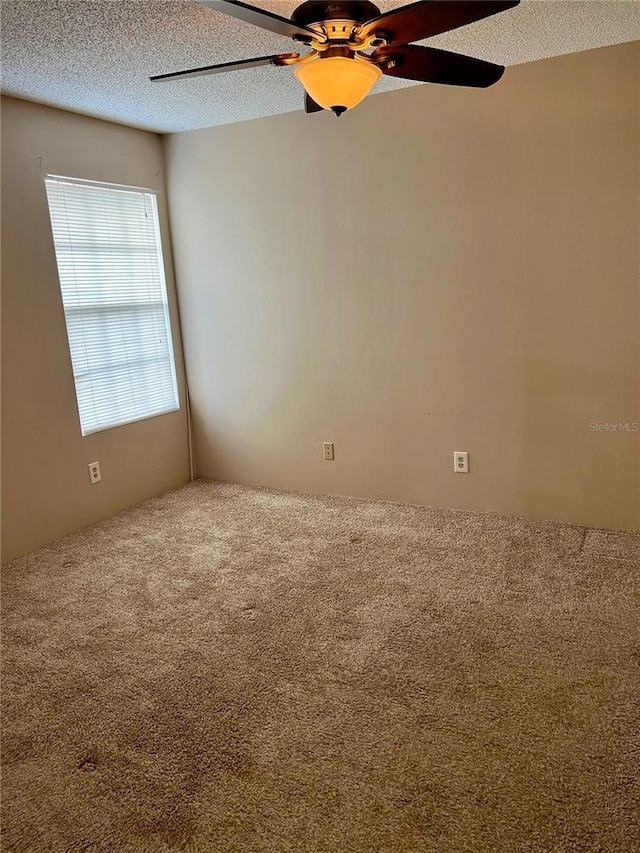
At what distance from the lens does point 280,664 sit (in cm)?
227

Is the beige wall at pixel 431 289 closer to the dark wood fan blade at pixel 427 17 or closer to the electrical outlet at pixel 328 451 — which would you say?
the electrical outlet at pixel 328 451

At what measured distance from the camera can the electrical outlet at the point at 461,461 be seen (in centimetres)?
355

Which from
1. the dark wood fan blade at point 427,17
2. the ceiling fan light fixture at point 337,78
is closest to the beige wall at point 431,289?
the ceiling fan light fixture at point 337,78

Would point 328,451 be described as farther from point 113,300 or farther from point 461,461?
point 113,300

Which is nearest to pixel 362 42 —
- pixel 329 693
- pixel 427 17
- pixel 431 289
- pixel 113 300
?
pixel 427 17

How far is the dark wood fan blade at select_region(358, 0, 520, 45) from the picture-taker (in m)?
1.43

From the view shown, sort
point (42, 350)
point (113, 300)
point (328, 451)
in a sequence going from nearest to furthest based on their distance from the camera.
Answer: point (42, 350) → point (113, 300) → point (328, 451)

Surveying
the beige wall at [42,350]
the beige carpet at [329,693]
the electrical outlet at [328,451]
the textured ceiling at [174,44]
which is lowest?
the beige carpet at [329,693]

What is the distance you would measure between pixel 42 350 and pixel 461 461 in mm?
2433

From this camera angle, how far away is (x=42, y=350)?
3.37m

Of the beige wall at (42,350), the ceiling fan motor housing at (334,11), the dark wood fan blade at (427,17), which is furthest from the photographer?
the beige wall at (42,350)

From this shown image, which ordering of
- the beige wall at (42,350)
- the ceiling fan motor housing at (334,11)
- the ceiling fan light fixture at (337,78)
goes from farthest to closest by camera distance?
the beige wall at (42,350)
the ceiling fan light fixture at (337,78)
the ceiling fan motor housing at (334,11)

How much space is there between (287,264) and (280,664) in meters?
2.46

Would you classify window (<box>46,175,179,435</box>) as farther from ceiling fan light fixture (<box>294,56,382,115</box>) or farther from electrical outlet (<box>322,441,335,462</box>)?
ceiling fan light fixture (<box>294,56,382,115</box>)
